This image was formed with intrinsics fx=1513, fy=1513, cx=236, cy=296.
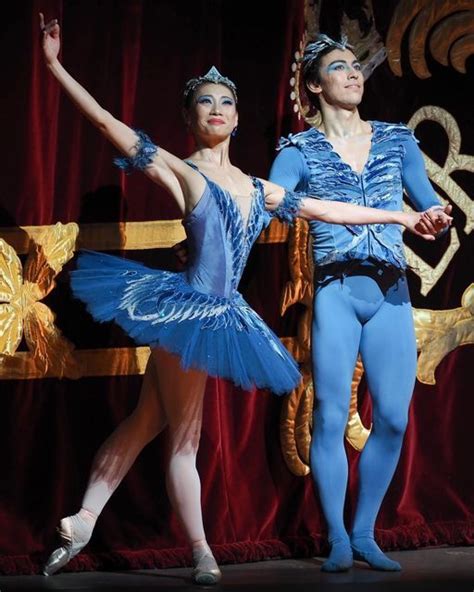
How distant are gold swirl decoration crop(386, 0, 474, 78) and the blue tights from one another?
1059 millimetres

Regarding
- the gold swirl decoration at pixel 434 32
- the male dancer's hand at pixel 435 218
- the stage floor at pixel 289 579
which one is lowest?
the stage floor at pixel 289 579

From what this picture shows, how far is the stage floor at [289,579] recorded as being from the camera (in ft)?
13.5

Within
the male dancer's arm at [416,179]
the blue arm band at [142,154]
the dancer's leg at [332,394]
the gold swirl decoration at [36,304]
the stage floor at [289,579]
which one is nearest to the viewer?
the stage floor at [289,579]

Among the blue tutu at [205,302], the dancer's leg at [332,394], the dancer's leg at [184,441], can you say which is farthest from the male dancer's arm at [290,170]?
the dancer's leg at [184,441]

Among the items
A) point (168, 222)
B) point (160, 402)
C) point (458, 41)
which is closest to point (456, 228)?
point (458, 41)

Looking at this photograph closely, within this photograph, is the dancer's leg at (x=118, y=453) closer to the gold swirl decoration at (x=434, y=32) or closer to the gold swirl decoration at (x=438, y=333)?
the gold swirl decoration at (x=438, y=333)

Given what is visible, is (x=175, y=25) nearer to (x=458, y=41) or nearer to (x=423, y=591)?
(x=458, y=41)

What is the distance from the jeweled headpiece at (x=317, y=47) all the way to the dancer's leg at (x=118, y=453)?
111 cm

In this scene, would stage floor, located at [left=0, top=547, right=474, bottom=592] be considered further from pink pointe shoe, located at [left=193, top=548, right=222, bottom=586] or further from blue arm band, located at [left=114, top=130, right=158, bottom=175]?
blue arm band, located at [left=114, top=130, right=158, bottom=175]

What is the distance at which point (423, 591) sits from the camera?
396 cm

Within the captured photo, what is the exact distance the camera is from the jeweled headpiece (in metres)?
4.74

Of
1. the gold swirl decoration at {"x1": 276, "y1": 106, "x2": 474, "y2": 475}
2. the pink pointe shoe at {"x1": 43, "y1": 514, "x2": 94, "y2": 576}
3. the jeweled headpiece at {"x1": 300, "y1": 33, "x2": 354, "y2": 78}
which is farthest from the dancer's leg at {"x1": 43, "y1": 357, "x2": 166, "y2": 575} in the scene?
the jeweled headpiece at {"x1": 300, "y1": 33, "x2": 354, "y2": 78}

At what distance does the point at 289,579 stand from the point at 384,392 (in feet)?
2.13

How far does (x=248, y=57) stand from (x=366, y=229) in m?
0.89
